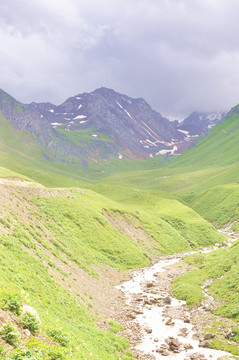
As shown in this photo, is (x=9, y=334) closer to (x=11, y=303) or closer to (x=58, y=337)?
(x=11, y=303)

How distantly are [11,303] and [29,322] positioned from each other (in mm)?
1736

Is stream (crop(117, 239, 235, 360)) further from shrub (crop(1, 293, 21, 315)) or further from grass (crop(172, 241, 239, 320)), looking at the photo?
shrub (crop(1, 293, 21, 315))

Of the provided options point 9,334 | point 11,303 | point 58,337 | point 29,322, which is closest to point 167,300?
point 58,337

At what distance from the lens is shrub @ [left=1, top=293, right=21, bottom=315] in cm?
1680

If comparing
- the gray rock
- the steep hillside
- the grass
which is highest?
the grass

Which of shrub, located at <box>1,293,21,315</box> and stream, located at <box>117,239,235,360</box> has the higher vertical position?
shrub, located at <box>1,293,21,315</box>

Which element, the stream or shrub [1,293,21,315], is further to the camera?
the stream

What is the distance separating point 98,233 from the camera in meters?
70.4

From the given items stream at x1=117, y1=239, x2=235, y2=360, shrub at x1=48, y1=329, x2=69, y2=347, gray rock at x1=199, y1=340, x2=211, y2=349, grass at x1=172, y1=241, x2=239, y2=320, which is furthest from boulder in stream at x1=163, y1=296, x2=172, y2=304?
shrub at x1=48, y1=329, x2=69, y2=347

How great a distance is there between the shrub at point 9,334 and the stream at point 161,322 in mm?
17077

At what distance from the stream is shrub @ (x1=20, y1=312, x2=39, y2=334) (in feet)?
47.2

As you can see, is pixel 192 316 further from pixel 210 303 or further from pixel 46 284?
pixel 46 284

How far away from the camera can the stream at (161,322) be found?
Result: 89.1ft

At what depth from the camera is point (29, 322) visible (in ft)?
54.9
